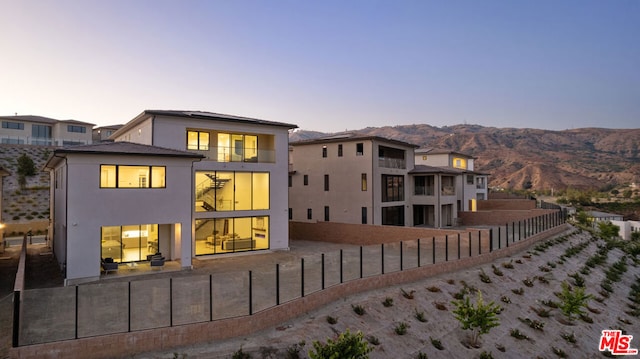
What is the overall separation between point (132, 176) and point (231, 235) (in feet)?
22.9

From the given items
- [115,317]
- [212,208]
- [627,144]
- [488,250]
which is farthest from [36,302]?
[627,144]

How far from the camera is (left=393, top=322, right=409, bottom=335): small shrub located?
12.7 meters

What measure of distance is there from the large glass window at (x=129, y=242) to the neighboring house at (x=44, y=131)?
58.5m

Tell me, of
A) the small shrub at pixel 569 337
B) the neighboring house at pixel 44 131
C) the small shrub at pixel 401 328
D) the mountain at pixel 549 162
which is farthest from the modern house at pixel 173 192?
the mountain at pixel 549 162

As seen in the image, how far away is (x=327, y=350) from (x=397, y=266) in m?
7.82

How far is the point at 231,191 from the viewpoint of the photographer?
74.2 feet

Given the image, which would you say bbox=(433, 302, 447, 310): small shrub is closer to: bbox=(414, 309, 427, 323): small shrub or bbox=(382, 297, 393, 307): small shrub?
bbox=(414, 309, 427, 323): small shrub

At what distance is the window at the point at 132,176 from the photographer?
16.7 meters

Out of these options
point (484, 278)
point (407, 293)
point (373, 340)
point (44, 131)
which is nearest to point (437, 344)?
point (373, 340)

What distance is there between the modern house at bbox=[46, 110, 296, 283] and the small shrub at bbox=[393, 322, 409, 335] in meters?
10.5

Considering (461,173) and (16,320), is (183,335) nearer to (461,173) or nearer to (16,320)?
(16,320)

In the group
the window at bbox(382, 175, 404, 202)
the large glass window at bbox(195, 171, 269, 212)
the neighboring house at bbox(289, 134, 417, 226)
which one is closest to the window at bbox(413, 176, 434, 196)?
the neighboring house at bbox(289, 134, 417, 226)

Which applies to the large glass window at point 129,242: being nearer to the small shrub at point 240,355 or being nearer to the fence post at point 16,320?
the fence post at point 16,320

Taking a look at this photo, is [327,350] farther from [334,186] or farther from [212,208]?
[334,186]
